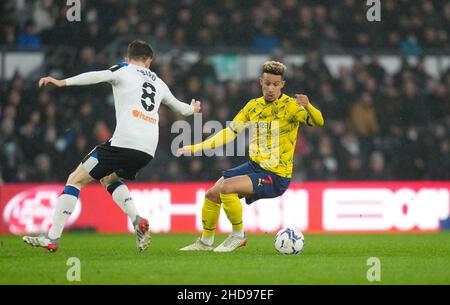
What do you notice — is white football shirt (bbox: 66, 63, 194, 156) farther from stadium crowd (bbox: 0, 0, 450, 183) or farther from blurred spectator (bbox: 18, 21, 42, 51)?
blurred spectator (bbox: 18, 21, 42, 51)

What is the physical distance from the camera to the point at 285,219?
14383mm

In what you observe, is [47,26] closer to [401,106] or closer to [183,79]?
[183,79]

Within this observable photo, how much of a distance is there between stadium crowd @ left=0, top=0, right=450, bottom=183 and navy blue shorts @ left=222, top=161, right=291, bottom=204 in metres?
5.61

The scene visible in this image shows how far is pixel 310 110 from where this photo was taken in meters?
8.83

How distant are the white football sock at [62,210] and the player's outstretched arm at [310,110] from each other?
2293 mm

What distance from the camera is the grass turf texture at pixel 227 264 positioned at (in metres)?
7.00

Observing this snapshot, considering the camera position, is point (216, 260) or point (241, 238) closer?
point (216, 260)

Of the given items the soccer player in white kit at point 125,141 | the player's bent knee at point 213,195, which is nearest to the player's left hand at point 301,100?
the player's bent knee at point 213,195

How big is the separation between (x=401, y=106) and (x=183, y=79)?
13.0 ft

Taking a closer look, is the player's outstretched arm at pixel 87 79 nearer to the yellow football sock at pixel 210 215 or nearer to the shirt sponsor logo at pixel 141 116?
the shirt sponsor logo at pixel 141 116

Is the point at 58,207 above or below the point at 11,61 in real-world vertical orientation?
below

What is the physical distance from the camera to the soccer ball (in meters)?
9.01
